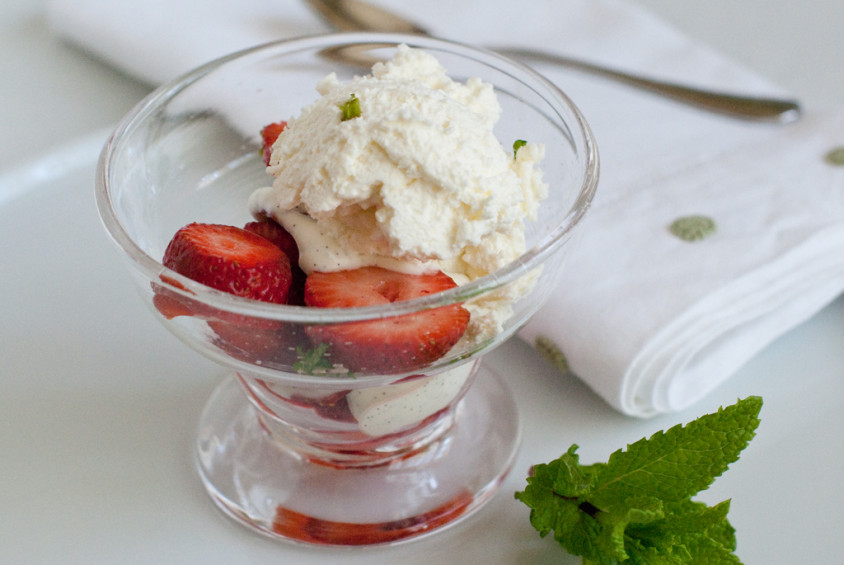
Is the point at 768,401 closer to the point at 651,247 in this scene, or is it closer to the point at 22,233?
the point at 651,247

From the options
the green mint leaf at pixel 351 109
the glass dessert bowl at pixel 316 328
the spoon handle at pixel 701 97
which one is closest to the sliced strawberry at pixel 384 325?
the glass dessert bowl at pixel 316 328

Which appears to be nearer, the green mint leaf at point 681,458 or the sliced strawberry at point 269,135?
the green mint leaf at point 681,458

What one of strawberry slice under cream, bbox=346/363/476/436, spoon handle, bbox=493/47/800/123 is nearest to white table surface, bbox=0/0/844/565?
strawberry slice under cream, bbox=346/363/476/436

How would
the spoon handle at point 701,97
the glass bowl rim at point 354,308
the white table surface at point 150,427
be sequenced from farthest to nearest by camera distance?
the spoon handle at point 701,97
the white table surface at point 150,427
the glass bowl rim at point 354,308

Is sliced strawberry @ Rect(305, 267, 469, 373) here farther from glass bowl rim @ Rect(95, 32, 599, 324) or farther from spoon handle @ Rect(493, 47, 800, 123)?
spoon handle @ Rect(493, 47, 800, 123)

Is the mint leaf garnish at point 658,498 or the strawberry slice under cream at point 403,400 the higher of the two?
the mint leaf garnish at point 658,498

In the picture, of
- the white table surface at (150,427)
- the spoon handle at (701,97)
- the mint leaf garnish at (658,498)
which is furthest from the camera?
the spoon handle at (701,97)

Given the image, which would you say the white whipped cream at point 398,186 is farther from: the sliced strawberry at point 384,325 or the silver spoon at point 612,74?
the silver spoon at point 612,74
